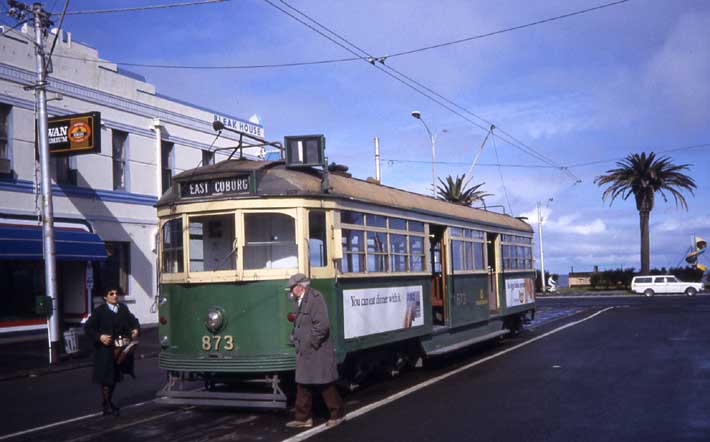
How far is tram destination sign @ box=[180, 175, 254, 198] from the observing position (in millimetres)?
9680

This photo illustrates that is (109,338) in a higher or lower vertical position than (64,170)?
lower

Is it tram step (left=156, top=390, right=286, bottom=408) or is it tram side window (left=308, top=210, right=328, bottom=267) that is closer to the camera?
tram step (left=156, top=390, right=286, bottom=408)

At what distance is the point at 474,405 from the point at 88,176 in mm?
17380

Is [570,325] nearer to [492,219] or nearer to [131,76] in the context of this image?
[492,219]

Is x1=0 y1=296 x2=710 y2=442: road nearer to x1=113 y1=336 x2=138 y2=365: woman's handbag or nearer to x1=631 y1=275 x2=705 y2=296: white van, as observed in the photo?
x1=113 y1=336 x2=138 y2=365: woman's handbag

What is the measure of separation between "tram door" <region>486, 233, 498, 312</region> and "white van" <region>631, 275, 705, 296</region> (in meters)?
36.1

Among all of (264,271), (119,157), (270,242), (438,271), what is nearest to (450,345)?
(438,271)

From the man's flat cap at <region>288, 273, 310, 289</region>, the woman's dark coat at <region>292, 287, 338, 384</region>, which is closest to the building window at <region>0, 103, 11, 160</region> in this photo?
the man's flat cap at <region>288, 273, 310, 289</region>

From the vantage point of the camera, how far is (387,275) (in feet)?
37.9

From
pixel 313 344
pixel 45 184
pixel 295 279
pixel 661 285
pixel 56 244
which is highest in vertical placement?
pixel 45 184

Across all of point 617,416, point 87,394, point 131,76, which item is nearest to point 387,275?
point 617,416

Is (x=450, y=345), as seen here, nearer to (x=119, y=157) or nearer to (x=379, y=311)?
(x=379, y=311)

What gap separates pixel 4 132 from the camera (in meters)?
21.0

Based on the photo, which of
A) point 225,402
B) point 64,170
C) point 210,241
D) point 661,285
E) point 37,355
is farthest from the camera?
point 661,285
